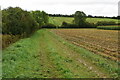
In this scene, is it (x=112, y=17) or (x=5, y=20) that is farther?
(x=112, y=17)

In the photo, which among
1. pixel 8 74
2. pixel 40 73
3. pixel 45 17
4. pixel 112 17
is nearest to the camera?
pixel 8 74

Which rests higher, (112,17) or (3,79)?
(112,17)

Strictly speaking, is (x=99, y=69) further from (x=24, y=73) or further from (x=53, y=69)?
(x=24, y=73)

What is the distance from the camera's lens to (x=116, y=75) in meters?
12.1

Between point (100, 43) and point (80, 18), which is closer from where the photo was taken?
point (100, 43)

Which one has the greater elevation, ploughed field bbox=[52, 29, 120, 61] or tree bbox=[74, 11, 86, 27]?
tree bbox=[74, 11, 86, 27]

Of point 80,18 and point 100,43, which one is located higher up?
point 80,18

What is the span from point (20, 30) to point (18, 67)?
24.7 meters

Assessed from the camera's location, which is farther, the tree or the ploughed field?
the tree

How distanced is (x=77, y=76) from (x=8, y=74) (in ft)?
11.6

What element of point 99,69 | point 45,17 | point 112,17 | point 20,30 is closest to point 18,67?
point 99,69

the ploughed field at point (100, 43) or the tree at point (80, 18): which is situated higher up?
the tree at point (80, 18)

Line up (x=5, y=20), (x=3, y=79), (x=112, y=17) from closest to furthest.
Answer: (x=3, y=79) < (x=5, y=20) < (x=112, y=17)

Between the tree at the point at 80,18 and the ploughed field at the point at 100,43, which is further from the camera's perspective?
the tree at the point at 80,18
